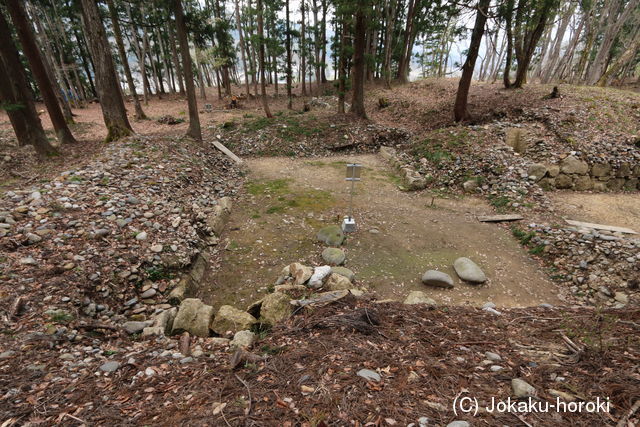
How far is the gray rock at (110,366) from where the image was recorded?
2.41 meters

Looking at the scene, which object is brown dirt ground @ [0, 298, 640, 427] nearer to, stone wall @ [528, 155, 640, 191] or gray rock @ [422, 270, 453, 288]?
gray rock @ [422, 270, 453, 288]

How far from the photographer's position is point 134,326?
337cm

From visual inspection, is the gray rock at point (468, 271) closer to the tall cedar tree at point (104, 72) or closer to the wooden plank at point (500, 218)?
the wooden plank at point (500, 218)

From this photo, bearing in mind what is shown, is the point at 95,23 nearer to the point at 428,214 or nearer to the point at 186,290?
the point at 186,290

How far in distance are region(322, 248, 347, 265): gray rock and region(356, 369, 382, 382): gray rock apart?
320 cm

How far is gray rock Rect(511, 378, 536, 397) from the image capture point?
198 centimetres

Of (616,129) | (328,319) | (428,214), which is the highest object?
(616,129)

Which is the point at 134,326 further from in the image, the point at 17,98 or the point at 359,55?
the point at 359,55

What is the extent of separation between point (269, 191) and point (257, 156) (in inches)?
169

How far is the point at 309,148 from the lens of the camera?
13.1 metres

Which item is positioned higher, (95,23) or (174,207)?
(95,23)

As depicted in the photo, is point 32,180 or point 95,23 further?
point 95,23

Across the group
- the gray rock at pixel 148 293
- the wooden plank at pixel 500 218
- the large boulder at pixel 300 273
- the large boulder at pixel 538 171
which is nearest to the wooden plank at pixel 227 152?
the large boulder at pixel 300 273

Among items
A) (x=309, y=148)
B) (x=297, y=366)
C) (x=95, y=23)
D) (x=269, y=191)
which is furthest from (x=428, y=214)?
(x=95, y=23)
